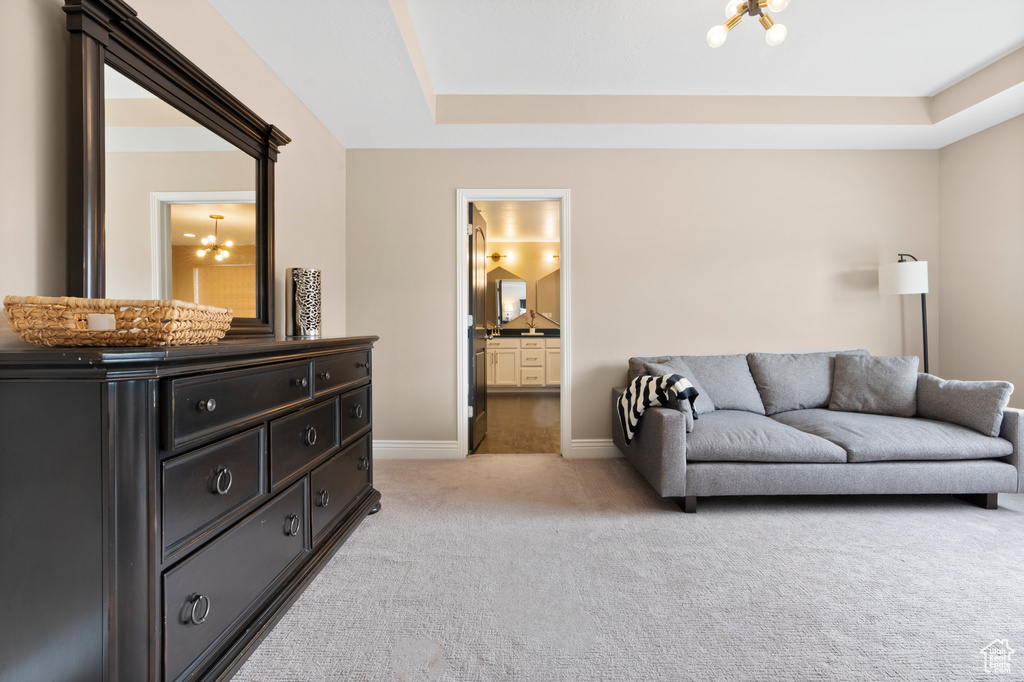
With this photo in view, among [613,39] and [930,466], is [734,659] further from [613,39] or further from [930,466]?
[613,39]

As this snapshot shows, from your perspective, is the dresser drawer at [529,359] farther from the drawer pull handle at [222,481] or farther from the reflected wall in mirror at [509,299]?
the drawer pull handle at [222,481]

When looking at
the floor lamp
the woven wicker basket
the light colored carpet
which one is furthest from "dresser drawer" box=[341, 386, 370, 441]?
the floor lamp

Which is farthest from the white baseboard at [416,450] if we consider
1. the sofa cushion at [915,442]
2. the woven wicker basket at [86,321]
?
the woven wicker basket at [86,321]

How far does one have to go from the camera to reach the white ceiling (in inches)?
96.3

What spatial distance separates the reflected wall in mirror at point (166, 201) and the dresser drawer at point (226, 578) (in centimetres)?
83

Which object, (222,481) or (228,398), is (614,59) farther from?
(222,481)

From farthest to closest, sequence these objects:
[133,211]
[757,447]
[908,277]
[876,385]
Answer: [908,277] → [876,385] → [757,447] → [133,211]

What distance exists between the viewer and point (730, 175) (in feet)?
12.7

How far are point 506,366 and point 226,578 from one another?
6300 millimetres

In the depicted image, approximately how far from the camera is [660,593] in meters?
1.86

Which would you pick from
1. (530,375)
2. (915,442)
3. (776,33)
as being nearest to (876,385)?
(915,442)

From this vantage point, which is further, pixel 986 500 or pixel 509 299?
pixel 509 299

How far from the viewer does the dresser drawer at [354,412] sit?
2264 mm

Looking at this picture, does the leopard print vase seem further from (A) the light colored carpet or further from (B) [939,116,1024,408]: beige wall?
(B) [939,116,1024,408]: beige wall
